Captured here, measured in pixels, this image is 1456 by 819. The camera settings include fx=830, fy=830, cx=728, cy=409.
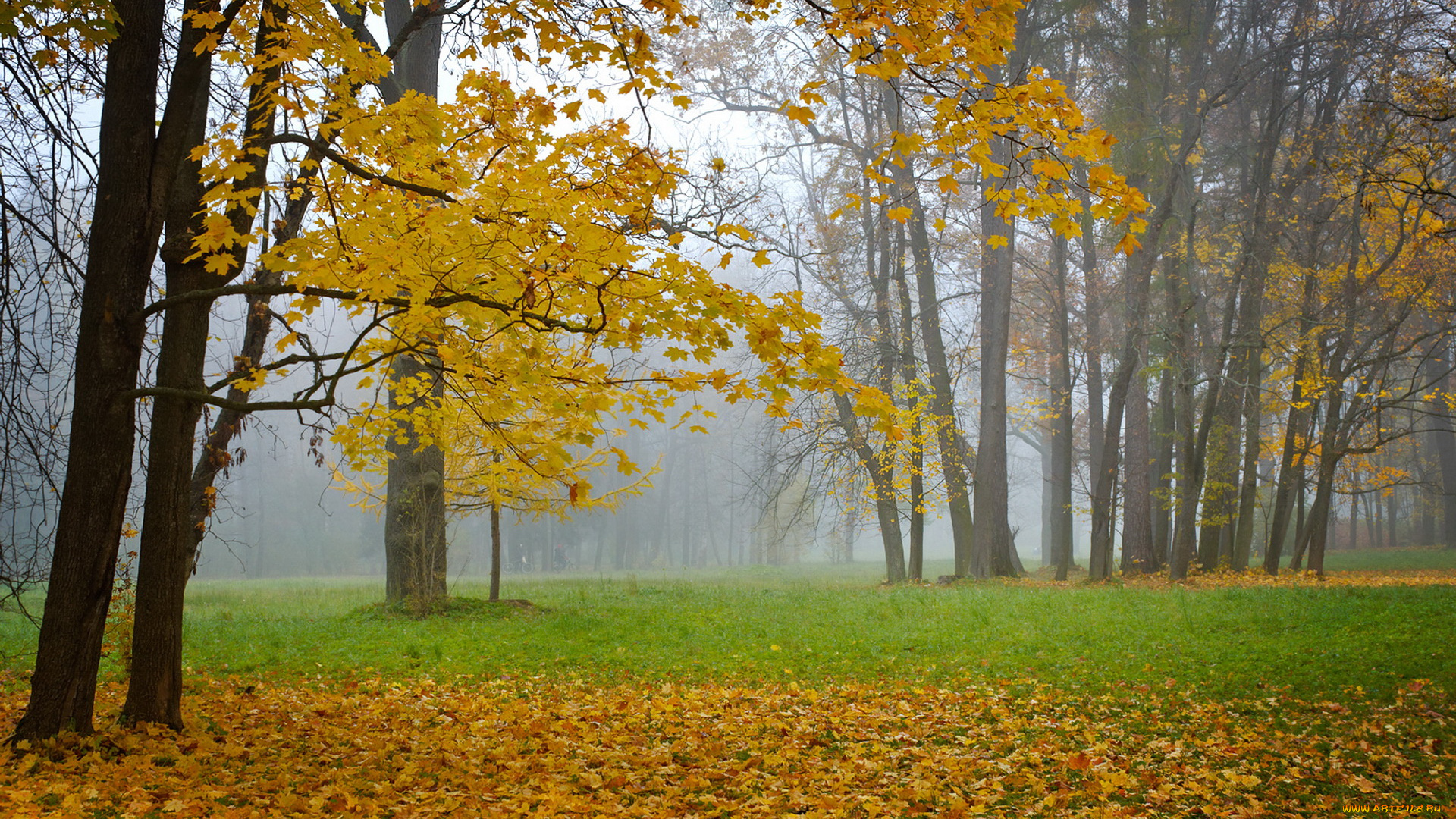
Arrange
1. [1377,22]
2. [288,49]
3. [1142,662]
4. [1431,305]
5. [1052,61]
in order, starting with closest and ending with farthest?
[288,49] → [1142,662] → [1377,22] → [1431,305] → [1052,61]

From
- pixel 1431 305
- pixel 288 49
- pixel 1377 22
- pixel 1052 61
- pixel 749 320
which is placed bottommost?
pixel 749 320

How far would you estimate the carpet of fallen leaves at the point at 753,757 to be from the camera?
3.62m

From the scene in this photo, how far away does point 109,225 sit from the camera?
171 inches

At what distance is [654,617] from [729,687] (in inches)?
158

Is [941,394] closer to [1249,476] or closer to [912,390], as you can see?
[912,390]

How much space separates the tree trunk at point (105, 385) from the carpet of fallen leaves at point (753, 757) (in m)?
0.37

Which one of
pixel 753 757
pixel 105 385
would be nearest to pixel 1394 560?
pixel 753 757

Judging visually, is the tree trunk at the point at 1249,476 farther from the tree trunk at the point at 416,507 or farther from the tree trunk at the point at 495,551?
the tree trunk at the point at 416,507

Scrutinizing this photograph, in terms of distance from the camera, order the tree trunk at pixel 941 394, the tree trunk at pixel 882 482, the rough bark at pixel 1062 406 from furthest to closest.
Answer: the rough bark at pixel 1062 406 < the tree trunk at pixel 941 394 < the tree trunk at pixel 882 482

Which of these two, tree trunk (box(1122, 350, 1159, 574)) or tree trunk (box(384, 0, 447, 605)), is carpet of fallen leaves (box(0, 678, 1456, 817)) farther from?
tree trunk (box(1122, 350, 1159, 574))

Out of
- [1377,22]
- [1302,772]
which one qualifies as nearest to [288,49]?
[1302,772]

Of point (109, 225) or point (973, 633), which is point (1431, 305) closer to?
point (973, 633)

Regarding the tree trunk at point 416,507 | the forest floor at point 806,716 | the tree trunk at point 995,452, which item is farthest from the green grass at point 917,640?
the tree trunk at point 995,452

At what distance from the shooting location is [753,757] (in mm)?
4398
